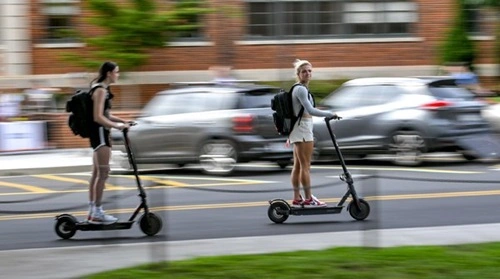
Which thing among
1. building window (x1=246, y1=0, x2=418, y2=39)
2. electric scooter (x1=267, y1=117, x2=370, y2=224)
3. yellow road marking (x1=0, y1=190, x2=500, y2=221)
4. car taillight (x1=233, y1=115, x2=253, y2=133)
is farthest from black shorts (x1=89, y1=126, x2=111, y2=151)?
building window (x1=246, y1=0, x2=418, y2=39)

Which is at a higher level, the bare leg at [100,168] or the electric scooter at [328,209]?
the bare leg at [100,168]

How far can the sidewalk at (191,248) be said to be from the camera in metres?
9.41

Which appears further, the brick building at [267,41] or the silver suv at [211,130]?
the brick building at [267,41]

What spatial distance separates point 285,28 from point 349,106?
35.8 feet

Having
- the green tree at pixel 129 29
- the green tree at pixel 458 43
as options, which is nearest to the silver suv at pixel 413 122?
the green tree at pixel 129 29

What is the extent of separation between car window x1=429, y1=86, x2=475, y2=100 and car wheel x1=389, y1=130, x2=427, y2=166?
0.81m

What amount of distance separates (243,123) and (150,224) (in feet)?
23.3

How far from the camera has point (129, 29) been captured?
2548 cm

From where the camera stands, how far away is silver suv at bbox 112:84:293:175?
18.3 metres

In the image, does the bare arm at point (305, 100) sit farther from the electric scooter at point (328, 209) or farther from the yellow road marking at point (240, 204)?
the yellow road marking at point (240, 204)

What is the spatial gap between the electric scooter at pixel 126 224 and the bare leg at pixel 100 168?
23 cm

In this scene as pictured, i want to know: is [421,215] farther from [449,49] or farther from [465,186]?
[449,49]

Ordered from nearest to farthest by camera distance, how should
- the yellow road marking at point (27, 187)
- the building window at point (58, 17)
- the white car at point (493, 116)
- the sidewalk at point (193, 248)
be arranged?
the sidewalk at point (193, 248) < the yellow road marking at point (27, 187) < the white car at point (493, 116) < the building window at point (58, 17)

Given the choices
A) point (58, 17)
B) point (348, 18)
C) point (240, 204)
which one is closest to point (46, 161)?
point (58, 17)
